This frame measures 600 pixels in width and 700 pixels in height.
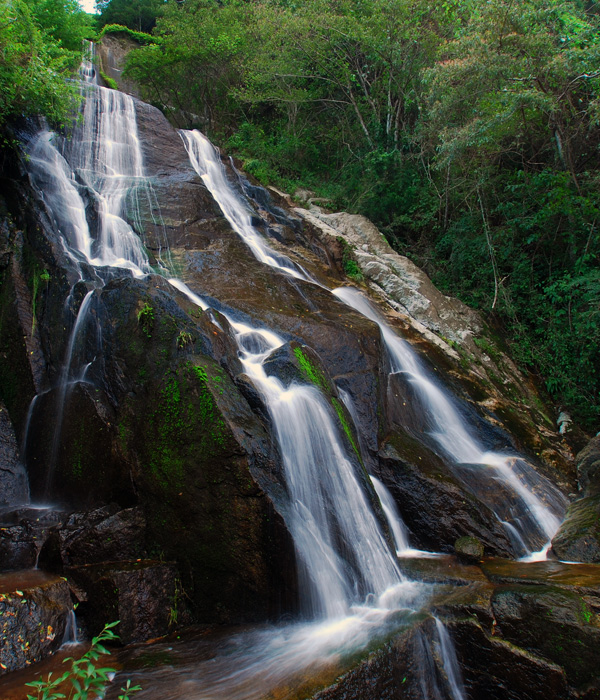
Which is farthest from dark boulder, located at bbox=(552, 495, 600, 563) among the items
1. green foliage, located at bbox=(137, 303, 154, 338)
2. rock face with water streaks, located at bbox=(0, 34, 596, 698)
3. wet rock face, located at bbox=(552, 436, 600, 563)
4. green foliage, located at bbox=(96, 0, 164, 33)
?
green foliage, located at bbox=(96, 0, 164, 33)

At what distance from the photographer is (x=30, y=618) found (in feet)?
12.7

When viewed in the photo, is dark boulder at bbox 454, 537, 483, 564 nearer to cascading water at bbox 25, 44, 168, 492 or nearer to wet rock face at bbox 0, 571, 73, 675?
wet rock face at bbox 0, 571, 73, 675

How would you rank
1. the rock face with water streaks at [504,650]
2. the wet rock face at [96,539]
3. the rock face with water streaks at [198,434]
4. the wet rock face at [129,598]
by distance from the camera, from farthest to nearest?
the wet rock face at [96,539] → the rock face with water streaks at [198,434] → the wet rock face at [129,598] → the rock face with water streaks at [504,650]

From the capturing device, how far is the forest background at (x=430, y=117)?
10695 millimetres

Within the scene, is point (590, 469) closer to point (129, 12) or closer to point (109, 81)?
point (109, 81)

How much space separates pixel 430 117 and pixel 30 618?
595 inches

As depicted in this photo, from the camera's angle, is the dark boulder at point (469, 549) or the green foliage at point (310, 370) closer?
the dark boulder at point (469, 549)

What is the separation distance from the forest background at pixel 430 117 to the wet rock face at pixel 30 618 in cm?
907

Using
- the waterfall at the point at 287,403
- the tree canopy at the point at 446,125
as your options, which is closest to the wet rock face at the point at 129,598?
the waterfall at the point at 287,403

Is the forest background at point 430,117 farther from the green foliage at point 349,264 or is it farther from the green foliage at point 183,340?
the green foliage at point 183,340

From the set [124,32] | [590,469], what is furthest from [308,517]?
[124,32]

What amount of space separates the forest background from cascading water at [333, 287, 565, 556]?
4192 millimetres

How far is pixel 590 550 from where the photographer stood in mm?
5590

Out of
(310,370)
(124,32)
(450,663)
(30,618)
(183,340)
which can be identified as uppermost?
(124,32)
